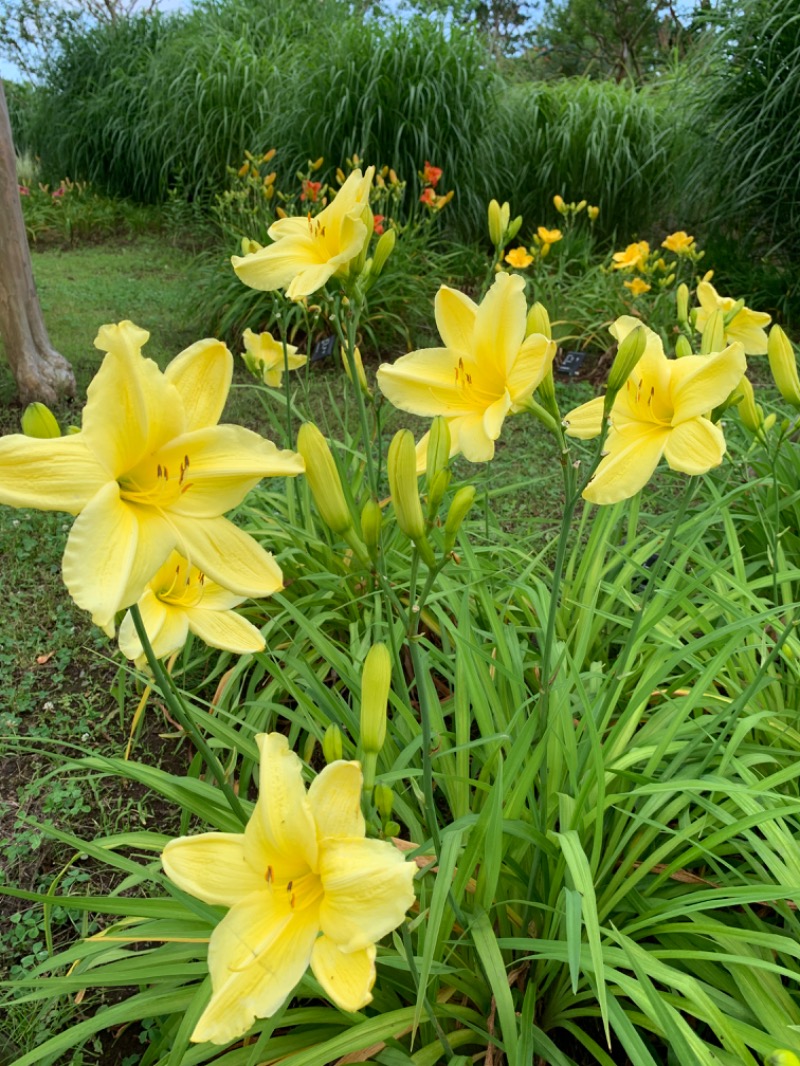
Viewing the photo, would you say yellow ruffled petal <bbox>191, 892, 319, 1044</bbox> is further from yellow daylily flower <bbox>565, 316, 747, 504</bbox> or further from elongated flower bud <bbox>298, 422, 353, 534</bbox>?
yellow daylily flower <bbox>565, 316, 747, 504</bbox>

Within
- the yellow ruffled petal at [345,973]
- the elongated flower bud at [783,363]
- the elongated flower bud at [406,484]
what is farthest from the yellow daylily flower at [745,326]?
the yellow ruffled petal at [345,973]

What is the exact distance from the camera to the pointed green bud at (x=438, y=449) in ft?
3.12

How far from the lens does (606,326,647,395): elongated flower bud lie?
0.96m

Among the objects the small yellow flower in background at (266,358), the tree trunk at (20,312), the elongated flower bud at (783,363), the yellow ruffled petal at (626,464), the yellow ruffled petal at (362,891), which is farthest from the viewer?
the tree trunk at (20,312)

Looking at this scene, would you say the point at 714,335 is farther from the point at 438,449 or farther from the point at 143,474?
the point at 143,474

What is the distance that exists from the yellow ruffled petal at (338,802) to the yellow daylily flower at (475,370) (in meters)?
0.44

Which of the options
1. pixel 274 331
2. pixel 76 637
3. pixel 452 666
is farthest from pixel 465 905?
pixel 274 331

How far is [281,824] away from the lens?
699 millimetres

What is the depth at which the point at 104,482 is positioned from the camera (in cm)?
72

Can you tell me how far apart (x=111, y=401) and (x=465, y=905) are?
955 millimetres

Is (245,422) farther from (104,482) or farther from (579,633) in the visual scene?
(104,482)

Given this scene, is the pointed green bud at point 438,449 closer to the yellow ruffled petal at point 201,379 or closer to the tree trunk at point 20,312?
the yellow ruffled petal at point 201,379

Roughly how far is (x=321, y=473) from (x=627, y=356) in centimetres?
42

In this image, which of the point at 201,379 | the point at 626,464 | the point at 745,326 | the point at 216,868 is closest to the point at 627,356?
the point at 626,464
